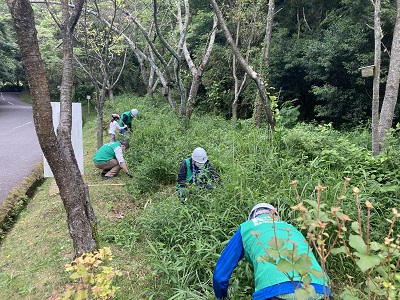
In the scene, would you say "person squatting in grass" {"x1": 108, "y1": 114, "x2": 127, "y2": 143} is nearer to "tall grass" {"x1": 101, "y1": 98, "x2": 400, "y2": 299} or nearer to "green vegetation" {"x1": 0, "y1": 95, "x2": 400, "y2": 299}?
"green vegetation" {"x1": 0, "y1": 95, "x2": 400, "y2": 299}

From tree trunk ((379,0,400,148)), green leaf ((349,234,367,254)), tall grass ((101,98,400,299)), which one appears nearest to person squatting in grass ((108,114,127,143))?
tall grass ((101,98,400,299))

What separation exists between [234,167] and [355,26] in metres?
8.82

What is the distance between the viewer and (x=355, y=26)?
9.83 m

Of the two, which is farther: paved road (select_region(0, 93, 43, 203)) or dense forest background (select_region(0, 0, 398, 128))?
dense forest background (select_region(0, 0, 398, 128))

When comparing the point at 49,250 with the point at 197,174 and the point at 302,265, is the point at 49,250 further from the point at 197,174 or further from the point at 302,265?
the point at 302,265

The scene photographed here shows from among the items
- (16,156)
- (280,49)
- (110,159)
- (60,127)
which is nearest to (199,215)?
(60,127)

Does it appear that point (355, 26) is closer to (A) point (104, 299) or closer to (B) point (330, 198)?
(B) point (330, 198)

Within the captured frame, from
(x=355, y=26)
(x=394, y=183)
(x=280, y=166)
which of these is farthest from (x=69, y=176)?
(x=355, y=26)

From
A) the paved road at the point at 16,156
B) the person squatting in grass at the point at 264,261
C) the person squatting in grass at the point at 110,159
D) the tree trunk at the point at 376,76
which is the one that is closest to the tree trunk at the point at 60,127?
the person squatting in grass at the point at 264,261

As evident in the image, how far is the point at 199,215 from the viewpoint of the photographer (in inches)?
138

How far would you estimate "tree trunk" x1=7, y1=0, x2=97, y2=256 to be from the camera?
2.11 m

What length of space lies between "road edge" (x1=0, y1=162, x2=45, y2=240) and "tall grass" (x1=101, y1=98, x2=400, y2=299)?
2.05 metres

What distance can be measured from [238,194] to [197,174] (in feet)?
2.61

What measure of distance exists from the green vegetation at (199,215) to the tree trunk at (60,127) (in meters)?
0.66
